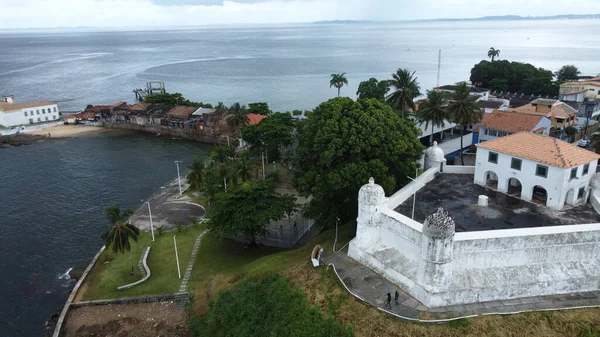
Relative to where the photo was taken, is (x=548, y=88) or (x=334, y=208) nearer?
(x=334, y=208)

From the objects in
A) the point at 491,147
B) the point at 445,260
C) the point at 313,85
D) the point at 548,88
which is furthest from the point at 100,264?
the point at 313,85

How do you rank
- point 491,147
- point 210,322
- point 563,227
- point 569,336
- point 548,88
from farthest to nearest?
point 548,88 → point 491,147 → point 210,322 → point 563,227 → point 569,336

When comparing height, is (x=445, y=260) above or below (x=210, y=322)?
above

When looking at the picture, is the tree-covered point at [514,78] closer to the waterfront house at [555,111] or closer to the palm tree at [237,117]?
the waterfront house at [555,111]

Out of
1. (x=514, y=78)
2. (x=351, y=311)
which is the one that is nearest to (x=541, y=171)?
(x=351, y=311)

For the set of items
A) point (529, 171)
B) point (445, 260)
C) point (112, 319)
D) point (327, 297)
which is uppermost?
point (529, 171)

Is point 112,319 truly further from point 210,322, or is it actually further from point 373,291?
point 373,291

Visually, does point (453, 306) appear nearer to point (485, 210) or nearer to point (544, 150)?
point (485, 210)
